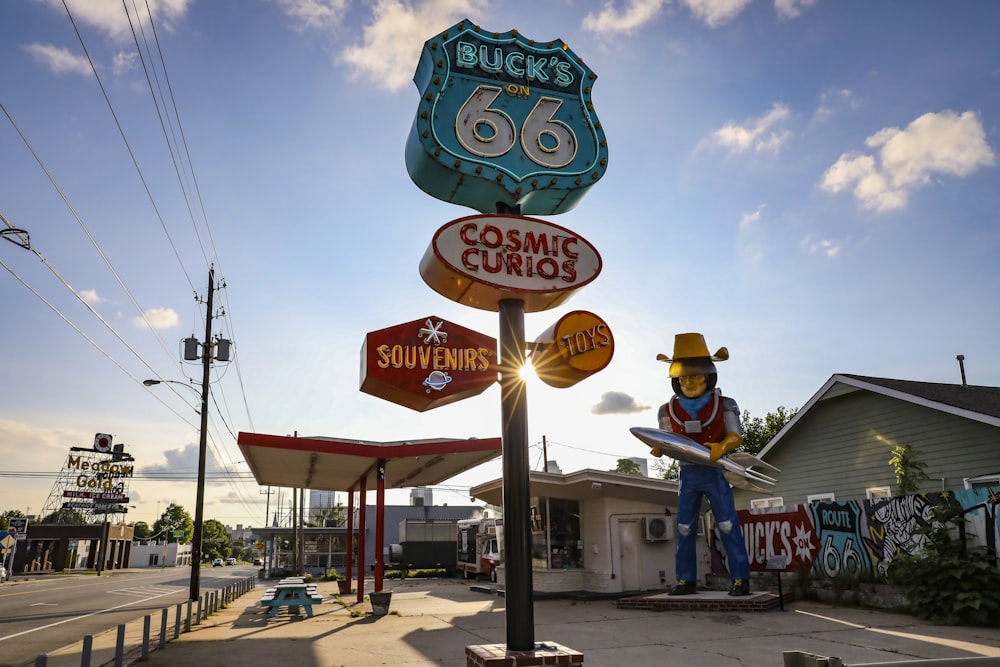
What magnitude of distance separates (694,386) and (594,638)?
5.91 metres

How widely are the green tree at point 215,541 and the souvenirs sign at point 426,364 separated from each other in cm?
15940

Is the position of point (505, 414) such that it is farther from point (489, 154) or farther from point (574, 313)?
point (489, 154)

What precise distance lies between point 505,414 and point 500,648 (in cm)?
218

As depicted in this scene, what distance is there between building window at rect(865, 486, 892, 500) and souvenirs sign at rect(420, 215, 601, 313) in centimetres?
1580

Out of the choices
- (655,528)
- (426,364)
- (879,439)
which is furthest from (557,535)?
(426,364)

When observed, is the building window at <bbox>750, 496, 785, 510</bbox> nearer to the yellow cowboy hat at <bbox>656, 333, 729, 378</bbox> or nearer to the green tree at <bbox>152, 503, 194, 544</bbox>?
the yellow cowboy hat at <bbox>656, 333, 729, 378</bbox>

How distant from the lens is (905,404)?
18.7 metres

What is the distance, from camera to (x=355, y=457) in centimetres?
1889

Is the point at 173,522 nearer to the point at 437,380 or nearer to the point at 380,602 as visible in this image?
the point at 380,602

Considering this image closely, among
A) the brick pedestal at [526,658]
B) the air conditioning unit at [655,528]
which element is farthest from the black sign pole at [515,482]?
the air conditioning unit at [655,528]

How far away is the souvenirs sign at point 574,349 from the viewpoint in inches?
273

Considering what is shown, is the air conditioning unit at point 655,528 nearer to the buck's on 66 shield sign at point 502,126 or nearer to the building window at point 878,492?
the building window at point 878,492

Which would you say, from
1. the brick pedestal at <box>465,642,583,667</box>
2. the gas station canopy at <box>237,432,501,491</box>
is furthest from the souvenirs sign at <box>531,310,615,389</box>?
the gas station canopy at <box>237,432,501,491</box>

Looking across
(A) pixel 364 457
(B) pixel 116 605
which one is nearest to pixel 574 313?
(A) pixel 364 457
